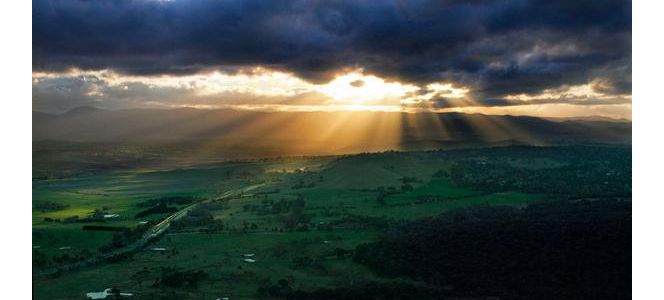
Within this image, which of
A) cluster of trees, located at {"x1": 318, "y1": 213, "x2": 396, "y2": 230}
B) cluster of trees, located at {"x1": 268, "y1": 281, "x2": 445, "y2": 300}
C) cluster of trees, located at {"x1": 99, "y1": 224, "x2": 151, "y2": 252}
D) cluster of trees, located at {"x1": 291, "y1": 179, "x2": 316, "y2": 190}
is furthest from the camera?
cluster of trees, located at {"x1": 291, "y1": 179, "x2": 316, "y2": 190}

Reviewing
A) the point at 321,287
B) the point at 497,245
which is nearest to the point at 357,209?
the point at 497,245

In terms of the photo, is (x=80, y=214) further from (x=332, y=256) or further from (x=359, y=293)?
(x=359, y=293)

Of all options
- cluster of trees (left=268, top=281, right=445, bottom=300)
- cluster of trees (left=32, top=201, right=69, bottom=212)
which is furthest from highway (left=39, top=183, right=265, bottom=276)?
cluster of trees (left=32, top=201, right=69, bottom=212)

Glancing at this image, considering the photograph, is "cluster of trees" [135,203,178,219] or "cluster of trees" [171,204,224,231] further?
"cluster of trees" [135,203,178,219]

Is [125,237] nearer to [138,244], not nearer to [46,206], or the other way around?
[138,244]

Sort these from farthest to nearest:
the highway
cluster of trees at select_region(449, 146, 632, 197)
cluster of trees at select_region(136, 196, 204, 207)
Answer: cluster of trees at select_region(449, 146, 632, 197)
cluster of trees at select_region(136, 196, 204, 207)
the highway

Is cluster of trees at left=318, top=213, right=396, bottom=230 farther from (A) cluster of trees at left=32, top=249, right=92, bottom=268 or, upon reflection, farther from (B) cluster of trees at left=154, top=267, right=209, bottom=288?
(A) cluster of trees at left=32, top=249, right=92, bottom=268

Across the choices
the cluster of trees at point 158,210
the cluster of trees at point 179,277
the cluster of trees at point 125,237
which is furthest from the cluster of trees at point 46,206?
the cluster of trees at point 179,277

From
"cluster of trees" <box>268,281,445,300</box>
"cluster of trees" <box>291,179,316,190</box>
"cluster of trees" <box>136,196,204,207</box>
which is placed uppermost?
"cluster of trees" <box>291,179,316,190</box>

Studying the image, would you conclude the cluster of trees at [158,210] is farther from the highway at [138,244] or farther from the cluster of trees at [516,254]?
the cluster of trees at [516,254]
